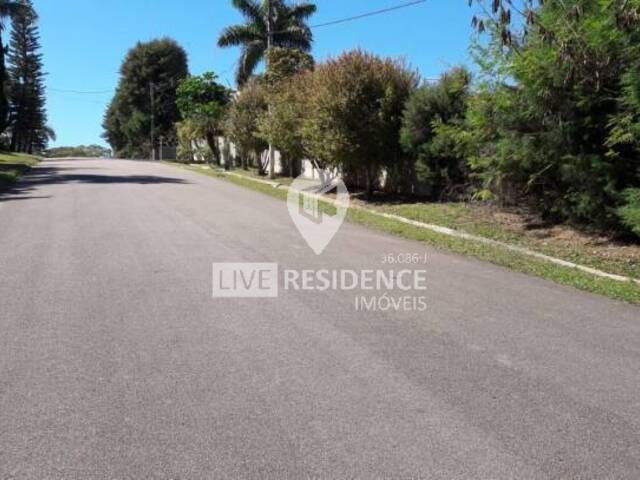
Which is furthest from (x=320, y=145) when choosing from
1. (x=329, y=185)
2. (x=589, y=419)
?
(x=589, y=419)

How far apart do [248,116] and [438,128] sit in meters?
15.5

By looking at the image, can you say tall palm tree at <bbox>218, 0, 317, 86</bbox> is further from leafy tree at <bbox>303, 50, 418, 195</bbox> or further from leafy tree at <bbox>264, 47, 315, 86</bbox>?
leafy tree at <bbox>303, 50, 418, 195</bbox>

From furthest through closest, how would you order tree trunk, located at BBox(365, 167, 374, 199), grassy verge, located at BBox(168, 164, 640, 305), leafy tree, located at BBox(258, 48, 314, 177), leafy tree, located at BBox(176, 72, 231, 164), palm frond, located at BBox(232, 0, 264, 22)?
leafy tree, located at BBox(176, 72, 231, 164) → palm frond, located at BBox(232, 0, 264, 22) → leafy tree, located at BBox(258, 48, 314, 177) → tree trunk, located at BBox(365, 167, 374, 199) → grassy verge, located at BBox(168, 164, 640, 305)

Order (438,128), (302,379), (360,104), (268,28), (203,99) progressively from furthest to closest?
(203,99), (268,28), (360,104), (438,128), (302,379)

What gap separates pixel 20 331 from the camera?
5.25m

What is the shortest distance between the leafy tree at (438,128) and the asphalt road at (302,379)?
308 inches

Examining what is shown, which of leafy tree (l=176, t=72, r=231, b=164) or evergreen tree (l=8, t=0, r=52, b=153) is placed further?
evergreen tree (l=8, t=0, r=52, b=153)

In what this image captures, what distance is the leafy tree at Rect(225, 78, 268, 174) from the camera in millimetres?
28203

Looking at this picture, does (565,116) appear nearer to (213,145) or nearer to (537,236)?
(537,236)

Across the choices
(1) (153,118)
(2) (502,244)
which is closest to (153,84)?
(1) (153,118)

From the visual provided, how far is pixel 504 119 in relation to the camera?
11.7 metres

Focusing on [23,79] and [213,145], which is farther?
[23,79]

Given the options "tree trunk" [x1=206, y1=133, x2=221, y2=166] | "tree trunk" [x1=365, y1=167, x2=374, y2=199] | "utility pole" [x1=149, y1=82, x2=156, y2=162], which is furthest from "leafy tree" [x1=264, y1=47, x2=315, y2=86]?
"utility pole" [x1=149, y1=82, x2=156, y2=162]

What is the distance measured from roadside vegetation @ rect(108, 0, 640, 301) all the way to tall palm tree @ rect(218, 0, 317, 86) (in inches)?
436
